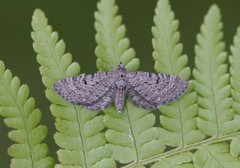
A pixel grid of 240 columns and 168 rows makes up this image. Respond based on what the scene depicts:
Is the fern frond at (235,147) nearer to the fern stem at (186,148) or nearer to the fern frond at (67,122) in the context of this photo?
the fern stem at (186,148)

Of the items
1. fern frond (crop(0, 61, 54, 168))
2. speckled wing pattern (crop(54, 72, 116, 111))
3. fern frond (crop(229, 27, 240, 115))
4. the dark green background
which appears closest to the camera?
fern frond (crop(0, 61, 54, 168))

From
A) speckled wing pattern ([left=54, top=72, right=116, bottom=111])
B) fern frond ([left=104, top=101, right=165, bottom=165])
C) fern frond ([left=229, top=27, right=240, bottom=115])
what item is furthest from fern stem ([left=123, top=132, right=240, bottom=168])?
→ speckled wing pattern ([left=54, top=72, right=116, bottom=111])

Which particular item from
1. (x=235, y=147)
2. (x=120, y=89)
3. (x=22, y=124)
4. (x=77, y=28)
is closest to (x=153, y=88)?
(x=120, y=89)

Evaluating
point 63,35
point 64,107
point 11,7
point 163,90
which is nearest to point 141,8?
point 63,35

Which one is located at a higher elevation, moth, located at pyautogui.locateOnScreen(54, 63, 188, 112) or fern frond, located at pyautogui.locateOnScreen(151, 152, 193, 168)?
moth, located at pyautogui.locateOnScreen(54, 63, 188, 112)

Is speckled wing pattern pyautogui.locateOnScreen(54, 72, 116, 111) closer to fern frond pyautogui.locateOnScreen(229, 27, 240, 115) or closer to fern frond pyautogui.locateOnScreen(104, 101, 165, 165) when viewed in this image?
fern frond pyautogui.locateOnScreen(104, 101, 165, 165)

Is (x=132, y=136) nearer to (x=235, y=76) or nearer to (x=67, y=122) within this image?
(x=67, y=122)

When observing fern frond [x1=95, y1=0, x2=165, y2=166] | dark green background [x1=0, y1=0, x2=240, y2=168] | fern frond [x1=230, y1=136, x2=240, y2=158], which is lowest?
fern frond [x1=230, y1=136, x2=240, y2=158]
